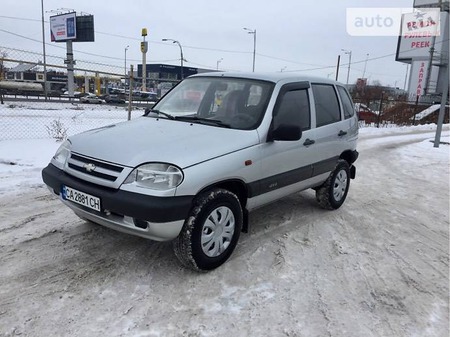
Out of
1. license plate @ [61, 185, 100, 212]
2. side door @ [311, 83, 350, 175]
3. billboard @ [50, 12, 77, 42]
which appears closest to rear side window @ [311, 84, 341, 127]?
side door @ [311, 83, 350, 175]

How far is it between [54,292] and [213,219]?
1.43 meters

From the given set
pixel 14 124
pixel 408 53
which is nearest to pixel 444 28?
pixel 408 53

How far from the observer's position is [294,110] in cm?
443

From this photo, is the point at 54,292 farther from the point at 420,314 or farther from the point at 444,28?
the point at 444,28

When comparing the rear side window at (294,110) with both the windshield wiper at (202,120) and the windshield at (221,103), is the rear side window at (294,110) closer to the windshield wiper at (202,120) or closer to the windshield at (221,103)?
the windshield at (221,103)

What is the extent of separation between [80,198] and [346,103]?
403 centimetres

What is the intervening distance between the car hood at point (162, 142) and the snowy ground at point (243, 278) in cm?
107

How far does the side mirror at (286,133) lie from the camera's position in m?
3.84

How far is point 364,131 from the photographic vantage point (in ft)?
54.2

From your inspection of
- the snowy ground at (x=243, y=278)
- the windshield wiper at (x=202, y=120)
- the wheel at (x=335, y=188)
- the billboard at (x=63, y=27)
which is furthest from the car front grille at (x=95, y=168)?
the billboard at (x=63, y=27)

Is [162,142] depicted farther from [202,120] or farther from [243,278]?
[243,278]

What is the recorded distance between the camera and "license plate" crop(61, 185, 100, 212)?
128 inches

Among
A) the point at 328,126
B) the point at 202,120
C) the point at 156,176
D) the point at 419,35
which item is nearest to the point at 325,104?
the point at 328,126

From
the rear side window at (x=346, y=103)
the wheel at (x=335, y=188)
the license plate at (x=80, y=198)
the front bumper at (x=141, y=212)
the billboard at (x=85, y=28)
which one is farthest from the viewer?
the billboard at (x=85, y=28)
